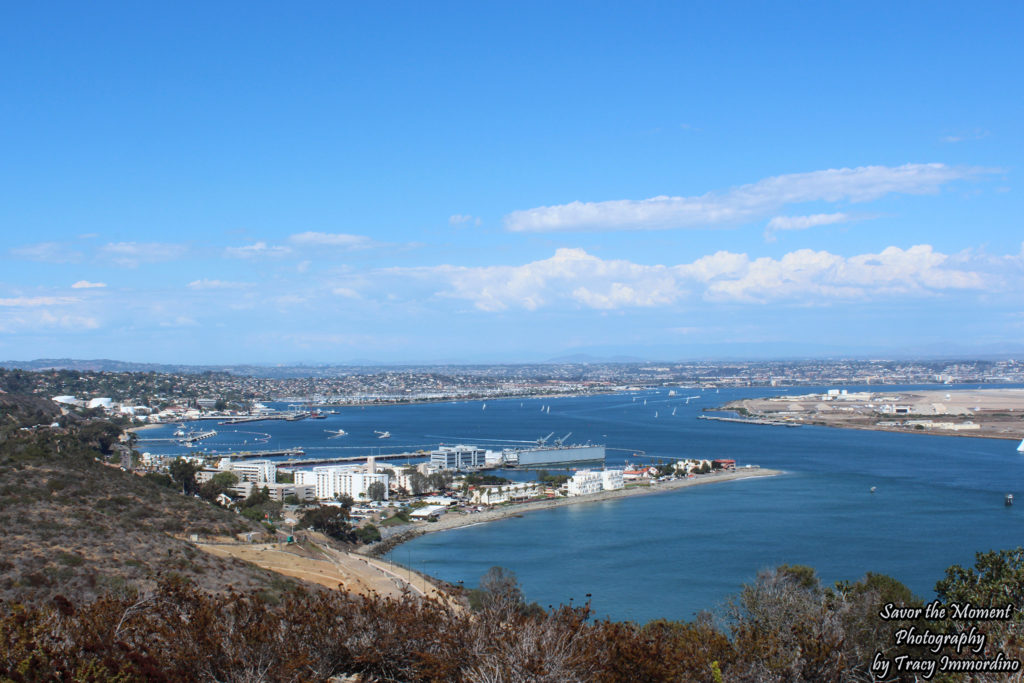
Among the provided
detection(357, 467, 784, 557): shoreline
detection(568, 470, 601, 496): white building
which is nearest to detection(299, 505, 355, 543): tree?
detection(357, 467, 784, 557): shoreline

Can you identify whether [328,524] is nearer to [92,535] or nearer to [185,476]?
[185,476]

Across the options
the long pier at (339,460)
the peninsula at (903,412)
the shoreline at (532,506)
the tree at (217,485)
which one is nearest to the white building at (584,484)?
the shoreline at (532,506)

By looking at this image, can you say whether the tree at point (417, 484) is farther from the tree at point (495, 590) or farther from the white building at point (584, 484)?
the tree at point (495, 590)

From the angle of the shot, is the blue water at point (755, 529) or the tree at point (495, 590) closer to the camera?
the tree at point (495, 590)

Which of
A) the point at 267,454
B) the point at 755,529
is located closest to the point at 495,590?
the point at 755,529

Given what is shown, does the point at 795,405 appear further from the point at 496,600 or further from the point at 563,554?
the point at 496,600

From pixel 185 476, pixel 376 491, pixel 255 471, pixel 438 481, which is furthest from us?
pixel 255 471
